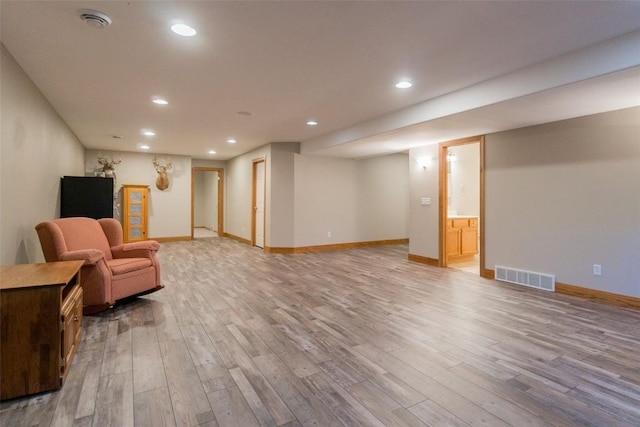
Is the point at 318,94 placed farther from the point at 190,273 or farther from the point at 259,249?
the point at 259,249

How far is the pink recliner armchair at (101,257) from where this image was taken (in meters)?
2.98

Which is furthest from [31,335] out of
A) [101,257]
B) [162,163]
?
[162,163]

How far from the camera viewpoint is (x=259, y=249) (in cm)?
761

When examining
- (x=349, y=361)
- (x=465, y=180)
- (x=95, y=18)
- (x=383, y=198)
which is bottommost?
(x=349, y=361)

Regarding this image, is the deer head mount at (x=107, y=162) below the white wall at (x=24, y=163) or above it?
above

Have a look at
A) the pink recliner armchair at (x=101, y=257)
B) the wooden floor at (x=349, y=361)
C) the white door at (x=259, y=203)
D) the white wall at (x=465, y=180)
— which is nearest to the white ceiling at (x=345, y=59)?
the pink recliner armchair at (x=101, y=257)

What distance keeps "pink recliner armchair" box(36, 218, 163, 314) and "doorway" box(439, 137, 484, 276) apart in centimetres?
461

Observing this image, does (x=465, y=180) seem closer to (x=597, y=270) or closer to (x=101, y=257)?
(x=597, y=270)

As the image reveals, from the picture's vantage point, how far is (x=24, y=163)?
10.5 feet

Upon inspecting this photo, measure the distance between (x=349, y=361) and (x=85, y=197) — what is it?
506cm

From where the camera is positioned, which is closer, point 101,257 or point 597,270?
point 101,257

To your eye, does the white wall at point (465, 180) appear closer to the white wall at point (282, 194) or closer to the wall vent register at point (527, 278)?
the wall vent register at point (527, 278)

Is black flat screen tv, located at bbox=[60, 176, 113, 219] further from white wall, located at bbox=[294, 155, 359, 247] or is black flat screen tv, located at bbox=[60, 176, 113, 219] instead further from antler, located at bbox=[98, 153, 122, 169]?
white wall, located at bbox=[294, 155, 359, 247]

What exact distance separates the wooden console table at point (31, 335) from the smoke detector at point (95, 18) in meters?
1.80
